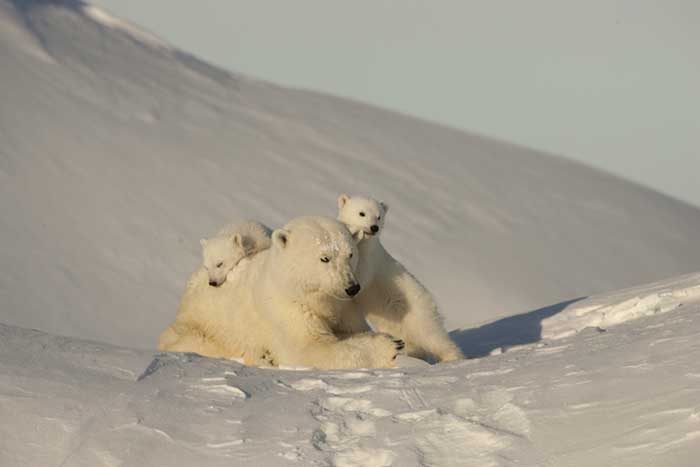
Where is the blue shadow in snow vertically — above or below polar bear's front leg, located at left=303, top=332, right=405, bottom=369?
above

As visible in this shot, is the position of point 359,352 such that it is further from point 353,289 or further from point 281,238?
point 281,238

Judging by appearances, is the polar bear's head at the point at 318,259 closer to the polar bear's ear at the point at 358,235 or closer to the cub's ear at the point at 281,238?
the cub's ear at the point at 281,238

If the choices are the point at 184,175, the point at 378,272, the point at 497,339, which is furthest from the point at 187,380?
the point at 184,175

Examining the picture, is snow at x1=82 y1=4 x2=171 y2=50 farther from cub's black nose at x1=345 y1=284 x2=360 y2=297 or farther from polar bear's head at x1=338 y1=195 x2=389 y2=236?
cub's black nose at x1=345 y1=284 x2=360 y2=297

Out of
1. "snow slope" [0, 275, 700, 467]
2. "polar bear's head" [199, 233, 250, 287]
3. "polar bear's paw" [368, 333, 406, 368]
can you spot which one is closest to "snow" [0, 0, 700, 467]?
Result: "snow slope" [0, 275, 700, 467]

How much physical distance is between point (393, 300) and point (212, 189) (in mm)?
15375

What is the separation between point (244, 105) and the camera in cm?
2914

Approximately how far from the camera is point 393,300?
8.85 meters

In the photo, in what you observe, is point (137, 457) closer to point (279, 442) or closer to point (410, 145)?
point (279, 442)

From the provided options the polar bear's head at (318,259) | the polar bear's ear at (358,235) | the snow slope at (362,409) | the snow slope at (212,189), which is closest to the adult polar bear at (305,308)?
the polar bear's head at (318,259)

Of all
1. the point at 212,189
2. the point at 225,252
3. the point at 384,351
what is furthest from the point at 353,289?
the point at 212,189

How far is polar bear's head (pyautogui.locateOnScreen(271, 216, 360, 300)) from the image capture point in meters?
8.12

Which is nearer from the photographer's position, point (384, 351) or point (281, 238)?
point (384, 351)

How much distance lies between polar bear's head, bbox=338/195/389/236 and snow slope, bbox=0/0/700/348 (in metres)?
8.33
